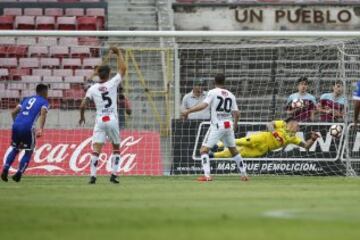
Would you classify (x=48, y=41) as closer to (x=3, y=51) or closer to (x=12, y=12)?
(x=3, y=51)

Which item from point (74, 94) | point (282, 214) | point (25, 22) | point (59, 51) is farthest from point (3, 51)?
point (282, 214)

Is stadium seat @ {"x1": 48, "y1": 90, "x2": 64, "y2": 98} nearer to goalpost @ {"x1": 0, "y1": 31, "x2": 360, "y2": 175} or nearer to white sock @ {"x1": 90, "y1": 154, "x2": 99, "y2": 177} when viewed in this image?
goalpost @ {"x1": 0, "y1": 31, "x2": 360, "y2": 175}

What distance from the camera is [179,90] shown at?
975 inches

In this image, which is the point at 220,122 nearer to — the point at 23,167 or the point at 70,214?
the point at 23,167

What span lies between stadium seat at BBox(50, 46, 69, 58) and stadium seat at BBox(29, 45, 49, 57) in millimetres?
150

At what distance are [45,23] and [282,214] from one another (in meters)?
19.5

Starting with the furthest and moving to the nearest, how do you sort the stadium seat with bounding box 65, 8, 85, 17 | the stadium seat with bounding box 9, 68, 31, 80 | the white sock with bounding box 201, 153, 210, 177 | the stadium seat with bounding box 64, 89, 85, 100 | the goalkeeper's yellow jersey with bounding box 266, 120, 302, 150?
1. the stadium seat with bounding box 65, 8, 85, 17
2. the stadium seat with bounding box 9, 68, 31, 80
3. the stadium seat with bounding box 64, 89, 85, 100
4. the goalkeeper's yellow jersey with bounding box 266, 120, 302, 150
5. the white sock with bounding box 201, 153, 210, 177

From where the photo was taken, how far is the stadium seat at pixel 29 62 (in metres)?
24.9

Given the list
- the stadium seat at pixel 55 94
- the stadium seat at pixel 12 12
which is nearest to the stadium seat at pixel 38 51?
the stadium seat at pixel 55 94

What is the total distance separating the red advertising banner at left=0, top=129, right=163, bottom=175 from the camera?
23.1 m

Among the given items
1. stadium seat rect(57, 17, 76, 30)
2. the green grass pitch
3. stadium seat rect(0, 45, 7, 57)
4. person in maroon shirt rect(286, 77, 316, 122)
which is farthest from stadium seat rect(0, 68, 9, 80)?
the green grass pitch

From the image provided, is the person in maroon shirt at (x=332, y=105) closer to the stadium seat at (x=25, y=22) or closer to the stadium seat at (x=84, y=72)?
the stadium seat at (x=84, y=72)

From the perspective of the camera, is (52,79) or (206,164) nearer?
(206,164)

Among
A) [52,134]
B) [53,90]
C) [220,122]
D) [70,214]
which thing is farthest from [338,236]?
[53,90]
